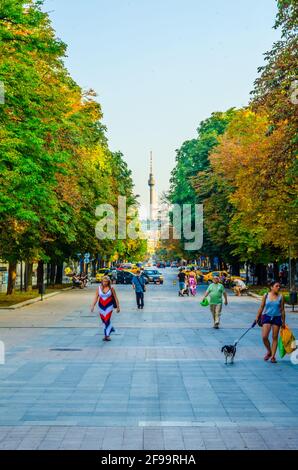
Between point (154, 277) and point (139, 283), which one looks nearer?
point (139, 283)

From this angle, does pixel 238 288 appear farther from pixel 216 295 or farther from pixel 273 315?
pixel 273 315

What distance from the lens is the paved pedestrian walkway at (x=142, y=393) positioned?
881 cm

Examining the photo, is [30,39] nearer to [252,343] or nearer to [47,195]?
[47,195]

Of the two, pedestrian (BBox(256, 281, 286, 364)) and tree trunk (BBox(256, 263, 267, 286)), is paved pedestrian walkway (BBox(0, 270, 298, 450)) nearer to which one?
pedestrian (BBox(256, 281, 286, 364))

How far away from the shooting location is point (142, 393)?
1192 centimetres

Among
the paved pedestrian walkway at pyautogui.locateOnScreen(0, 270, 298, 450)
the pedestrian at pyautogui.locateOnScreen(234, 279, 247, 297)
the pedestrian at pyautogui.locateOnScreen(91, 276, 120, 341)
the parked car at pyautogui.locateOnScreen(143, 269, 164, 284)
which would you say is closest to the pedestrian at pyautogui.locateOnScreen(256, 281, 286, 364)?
the paved pedestrian walkway at pyautogui.locateOnScreen(0, 270, 298, 450)

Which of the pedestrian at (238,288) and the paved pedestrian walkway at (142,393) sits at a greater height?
the pedestrian at (238,288)

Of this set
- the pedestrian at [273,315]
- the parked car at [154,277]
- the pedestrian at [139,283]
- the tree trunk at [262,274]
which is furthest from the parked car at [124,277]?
the pedestrian at [273,315]

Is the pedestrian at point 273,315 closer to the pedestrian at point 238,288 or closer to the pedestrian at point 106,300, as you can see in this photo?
the pedestrian at point 106,300

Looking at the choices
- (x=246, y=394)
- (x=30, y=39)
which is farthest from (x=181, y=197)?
(x=246, y=394)

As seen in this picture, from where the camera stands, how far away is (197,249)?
2726 inches

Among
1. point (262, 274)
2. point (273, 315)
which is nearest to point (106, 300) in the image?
point (273, 315)
